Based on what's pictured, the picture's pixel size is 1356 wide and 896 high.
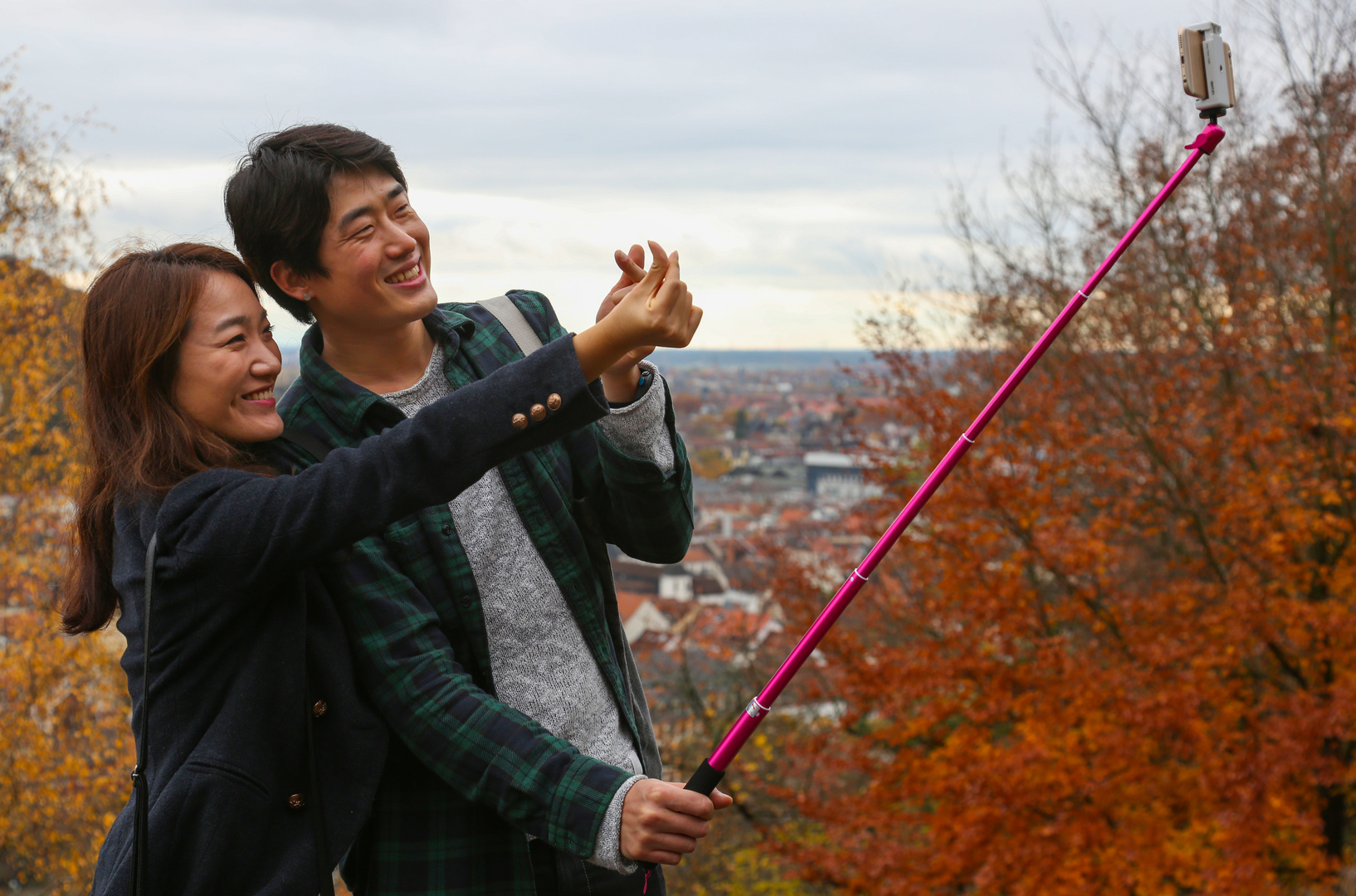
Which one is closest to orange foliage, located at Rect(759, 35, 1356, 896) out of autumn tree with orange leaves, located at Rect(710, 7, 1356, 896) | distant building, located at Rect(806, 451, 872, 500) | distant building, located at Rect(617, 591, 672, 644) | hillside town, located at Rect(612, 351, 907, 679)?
autumn tree with orange leaves, located at Rect(710, 7, 1356, 896)

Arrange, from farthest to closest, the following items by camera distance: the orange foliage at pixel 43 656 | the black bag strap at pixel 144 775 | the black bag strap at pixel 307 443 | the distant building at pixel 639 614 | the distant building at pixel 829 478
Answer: the distant building at pixel 639 614 < the distant building at pixel 829 478 < the orange foliage at pixel 43 656 < the black bag strap at pixel 307 443 < the black bag strap at pixel 144 775

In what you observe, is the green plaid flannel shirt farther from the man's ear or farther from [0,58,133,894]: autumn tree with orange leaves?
[0,58,133,894]: autumn tree with orange leaves

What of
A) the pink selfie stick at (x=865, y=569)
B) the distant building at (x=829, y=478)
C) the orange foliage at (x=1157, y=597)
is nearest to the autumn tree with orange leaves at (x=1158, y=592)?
the orange foliage at (x=1157, y=597)

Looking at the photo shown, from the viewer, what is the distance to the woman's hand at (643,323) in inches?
59.4

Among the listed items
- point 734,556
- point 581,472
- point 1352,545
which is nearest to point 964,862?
point 1352,545

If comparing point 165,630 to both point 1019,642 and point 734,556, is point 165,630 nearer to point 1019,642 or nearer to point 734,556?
A: point 1019,642

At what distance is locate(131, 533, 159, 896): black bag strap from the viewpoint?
4.83ft

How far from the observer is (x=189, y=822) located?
149cm

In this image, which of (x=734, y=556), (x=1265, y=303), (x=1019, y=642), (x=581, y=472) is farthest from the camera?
(x=734, y=556)

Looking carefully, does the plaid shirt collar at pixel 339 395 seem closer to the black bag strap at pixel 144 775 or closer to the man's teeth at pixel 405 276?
the man's teeth at pixel 405 276

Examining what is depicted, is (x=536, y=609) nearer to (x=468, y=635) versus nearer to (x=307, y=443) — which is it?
(x=468, y=635)

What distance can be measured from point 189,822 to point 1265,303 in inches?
353

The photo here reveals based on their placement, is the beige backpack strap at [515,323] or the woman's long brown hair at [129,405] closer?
the woman's long brown hair at [129,405]

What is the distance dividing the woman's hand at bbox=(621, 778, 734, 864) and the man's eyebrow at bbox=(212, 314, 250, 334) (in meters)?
0.93
